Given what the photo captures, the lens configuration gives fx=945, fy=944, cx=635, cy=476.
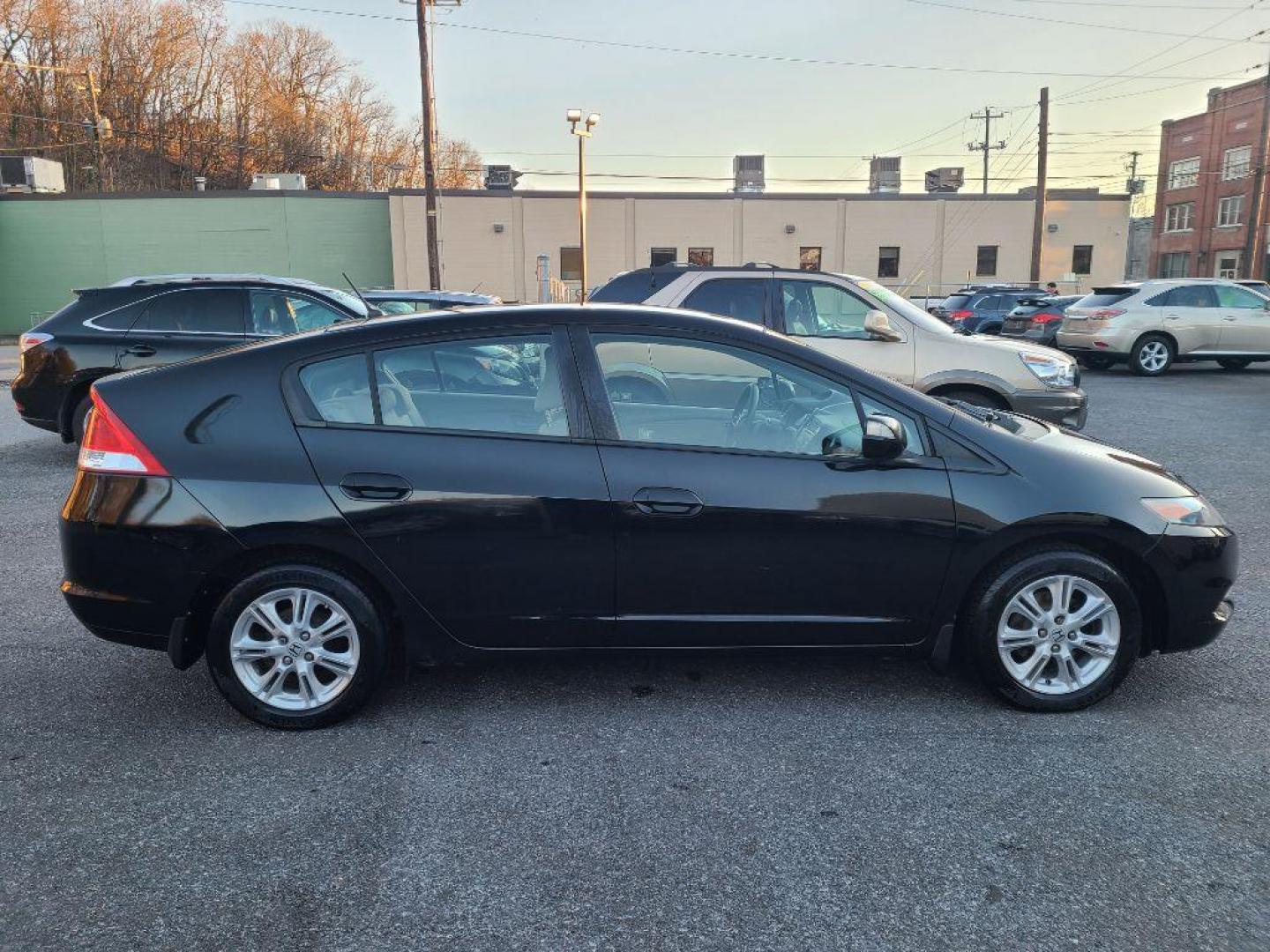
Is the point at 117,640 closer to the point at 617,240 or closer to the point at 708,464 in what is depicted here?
the point at 708,464

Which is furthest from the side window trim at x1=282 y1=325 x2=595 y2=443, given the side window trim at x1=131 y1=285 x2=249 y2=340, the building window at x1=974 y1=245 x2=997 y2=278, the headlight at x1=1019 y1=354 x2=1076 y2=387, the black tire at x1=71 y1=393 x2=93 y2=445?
the building window at x1=974 y1=245 x2=997 y2=278

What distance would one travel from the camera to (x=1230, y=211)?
167 feet

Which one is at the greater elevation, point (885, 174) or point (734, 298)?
point (885, 174)

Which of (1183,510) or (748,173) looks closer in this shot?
(1183,510)

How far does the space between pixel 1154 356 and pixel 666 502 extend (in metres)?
16.7

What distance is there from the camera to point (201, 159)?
52.4 m

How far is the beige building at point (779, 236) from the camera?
38719mm

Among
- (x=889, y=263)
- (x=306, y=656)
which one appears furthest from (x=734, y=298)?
(x=889, y=263)

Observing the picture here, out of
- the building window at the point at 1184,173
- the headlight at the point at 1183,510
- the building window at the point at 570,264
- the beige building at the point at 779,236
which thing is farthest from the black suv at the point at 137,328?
the building window at the point at 1184,173

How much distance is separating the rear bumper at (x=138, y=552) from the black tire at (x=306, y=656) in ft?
0.48

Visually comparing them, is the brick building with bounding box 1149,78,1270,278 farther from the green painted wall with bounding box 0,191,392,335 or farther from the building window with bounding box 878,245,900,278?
the green painted wall with bounding box 0,191,392,335

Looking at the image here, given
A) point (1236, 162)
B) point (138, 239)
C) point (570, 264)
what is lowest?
point (570, 264)

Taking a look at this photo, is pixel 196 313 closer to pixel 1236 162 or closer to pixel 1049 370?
pixel 1049 370

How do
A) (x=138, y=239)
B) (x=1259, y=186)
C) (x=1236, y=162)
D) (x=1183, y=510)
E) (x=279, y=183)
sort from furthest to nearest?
(x=1236, y=162) → (x=279, y=183) → (x=138, y=239) → (x=1259, y=186) → (x=1183, y=510)
